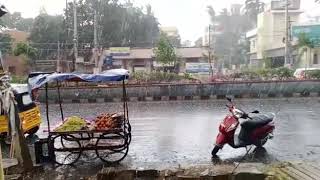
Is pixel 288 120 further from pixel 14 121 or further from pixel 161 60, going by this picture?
pixel 161 60

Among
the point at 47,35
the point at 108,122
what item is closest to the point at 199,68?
the point at 47,35

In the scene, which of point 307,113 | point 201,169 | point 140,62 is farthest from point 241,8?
point 201,169

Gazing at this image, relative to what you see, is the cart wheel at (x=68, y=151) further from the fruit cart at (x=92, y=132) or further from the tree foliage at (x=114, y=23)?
the tree foliage at (x=114, y=23)

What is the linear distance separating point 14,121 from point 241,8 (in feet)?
205

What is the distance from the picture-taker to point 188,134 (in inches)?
461

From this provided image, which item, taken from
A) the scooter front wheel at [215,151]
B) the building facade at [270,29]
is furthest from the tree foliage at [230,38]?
the scooter front wheel at [215,151]

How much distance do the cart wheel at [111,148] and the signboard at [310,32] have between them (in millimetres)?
31916

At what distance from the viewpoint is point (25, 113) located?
10.6 metres

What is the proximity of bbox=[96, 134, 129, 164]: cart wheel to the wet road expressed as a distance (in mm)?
231

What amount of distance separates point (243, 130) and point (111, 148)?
2927mm

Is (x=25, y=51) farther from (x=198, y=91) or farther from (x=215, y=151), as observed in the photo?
(x=215, y=151)

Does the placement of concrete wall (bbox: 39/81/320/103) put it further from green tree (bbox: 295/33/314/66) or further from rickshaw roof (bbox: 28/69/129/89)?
rickshaw roof (bbox: 28/69/129/89)

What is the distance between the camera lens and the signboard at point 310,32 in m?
37.4

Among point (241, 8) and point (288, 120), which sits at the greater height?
point (241, 8)
